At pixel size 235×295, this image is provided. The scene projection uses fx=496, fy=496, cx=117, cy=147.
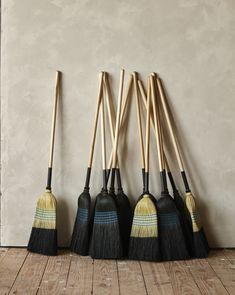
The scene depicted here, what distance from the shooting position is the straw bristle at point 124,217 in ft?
9.34

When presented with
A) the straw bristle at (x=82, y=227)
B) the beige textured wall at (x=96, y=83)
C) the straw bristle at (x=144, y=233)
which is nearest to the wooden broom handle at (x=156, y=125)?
the beige textured wall at (x=96, y=83)

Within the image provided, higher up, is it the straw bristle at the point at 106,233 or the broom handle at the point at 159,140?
the broom handle at the point at 159,140

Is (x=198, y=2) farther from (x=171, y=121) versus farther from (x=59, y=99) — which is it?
(x=59, y=99)

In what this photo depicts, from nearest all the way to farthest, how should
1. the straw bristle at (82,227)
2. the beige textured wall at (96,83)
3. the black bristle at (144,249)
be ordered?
the black bristle at (144,249) → the straw bristle at (82,227) → the beige textured wall at (96,83)

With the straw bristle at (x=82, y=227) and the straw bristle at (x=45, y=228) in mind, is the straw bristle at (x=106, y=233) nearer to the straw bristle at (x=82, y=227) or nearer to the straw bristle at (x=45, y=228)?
Answer: the straw bristle at (x=82, y=227)

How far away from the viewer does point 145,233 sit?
2738mm

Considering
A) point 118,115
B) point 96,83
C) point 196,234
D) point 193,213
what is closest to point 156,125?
point 118,115

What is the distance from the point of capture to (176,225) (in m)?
2.77

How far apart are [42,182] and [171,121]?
86 centimetres

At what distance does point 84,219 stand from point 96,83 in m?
0.80

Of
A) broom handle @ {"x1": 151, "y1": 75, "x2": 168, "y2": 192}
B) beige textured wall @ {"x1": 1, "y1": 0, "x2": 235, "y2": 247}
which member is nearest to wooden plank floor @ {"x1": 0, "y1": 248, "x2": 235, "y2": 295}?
beige textured wall @ {"x1": 1, "y1": 0, "x2": 235, "y2": 247}

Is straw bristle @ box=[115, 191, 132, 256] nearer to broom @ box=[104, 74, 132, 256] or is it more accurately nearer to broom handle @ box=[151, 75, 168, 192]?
broom @ box=[104, 74, 132, 256]

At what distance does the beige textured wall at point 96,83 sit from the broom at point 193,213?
8cm

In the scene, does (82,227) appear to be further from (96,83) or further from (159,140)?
(96,83)
